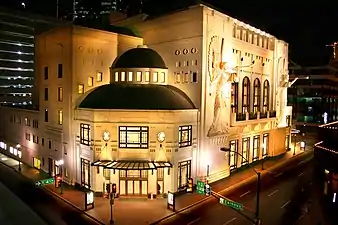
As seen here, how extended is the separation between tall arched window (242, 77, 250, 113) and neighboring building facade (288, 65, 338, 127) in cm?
5996

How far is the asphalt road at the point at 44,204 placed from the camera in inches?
1142

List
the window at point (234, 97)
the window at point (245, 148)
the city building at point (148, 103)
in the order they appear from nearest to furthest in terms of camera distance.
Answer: the city building at point (148, 103), the window at point (234, 97), the window at point (245, 148)

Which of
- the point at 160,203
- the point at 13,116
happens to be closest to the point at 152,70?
the point at 160,203

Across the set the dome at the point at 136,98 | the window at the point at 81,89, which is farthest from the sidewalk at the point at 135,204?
the window at the point at 81,89

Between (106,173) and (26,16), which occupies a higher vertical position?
(26,16)

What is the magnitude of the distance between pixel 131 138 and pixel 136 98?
486 cm

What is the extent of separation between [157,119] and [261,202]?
1477 cm

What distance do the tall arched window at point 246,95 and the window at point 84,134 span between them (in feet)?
79.7

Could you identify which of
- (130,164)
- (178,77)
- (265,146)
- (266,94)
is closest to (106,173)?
(130,164)

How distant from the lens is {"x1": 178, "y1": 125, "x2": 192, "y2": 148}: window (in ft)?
124

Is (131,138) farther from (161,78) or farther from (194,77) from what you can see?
(194,77)

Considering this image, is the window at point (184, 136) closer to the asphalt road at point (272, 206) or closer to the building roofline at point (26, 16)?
the asphalt road at point (272, 206)

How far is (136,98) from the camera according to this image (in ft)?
124

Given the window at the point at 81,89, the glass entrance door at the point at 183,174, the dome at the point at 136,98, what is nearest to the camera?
the dome at the point at 136,98
